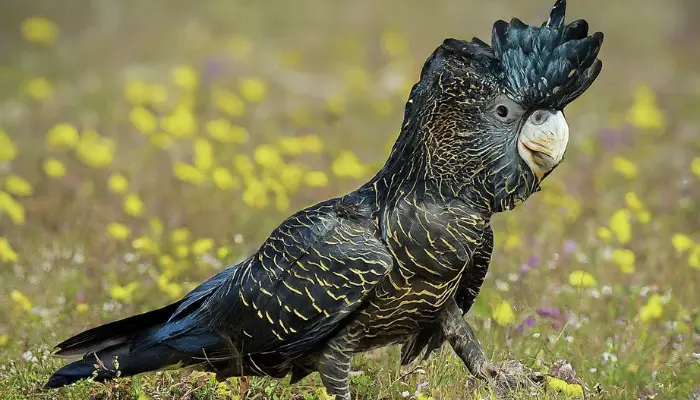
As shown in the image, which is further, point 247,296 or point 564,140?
point 247,296

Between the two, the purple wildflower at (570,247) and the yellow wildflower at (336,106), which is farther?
the yellow wildflower at (336,106)

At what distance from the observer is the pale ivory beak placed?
12.7 ft

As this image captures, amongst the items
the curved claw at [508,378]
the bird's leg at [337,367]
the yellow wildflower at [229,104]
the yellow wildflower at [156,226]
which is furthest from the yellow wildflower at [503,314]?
the yellow wildflower at [229,104]

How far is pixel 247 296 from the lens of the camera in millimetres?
4258

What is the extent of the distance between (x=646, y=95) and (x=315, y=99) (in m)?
3.69

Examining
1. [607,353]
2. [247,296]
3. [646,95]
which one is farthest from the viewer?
[646,95]

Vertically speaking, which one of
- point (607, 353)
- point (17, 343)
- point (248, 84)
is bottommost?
point (17, 343)

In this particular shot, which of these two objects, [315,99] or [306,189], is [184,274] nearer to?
[306,189]

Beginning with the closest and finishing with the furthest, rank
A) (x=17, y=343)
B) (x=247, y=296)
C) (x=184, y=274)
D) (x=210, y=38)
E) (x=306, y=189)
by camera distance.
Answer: (x=247, y=296)
(x=17, y=343)
(x=184, y=274)
(x=306, y=189)
(x=210, y=38)

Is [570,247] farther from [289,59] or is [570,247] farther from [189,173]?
[289,59]

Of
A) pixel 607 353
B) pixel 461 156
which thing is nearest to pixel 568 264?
pixel 607 353

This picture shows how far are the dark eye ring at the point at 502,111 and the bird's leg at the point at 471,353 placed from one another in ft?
2.75

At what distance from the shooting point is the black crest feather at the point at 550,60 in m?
3.82

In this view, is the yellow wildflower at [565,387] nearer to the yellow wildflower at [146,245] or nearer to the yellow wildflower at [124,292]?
the yellow wildflower at [124,292]
